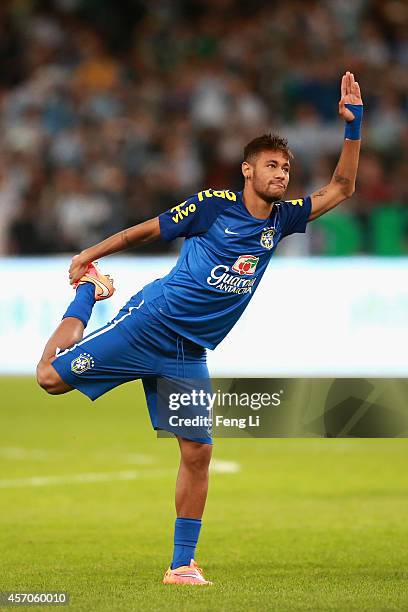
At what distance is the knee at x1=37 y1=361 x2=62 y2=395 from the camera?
24.2ft

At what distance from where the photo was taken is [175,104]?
22578 mm

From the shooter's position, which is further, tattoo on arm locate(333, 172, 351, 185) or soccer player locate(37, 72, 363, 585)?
tattoo on arm locate(333, 172, 351, 185)

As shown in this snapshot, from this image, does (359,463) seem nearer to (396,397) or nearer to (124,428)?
(124,428)

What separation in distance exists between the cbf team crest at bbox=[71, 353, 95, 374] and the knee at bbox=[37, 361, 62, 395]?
0.11 m

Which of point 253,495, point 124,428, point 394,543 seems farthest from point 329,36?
point 394,543

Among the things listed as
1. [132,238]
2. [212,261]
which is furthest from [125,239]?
[212,261]

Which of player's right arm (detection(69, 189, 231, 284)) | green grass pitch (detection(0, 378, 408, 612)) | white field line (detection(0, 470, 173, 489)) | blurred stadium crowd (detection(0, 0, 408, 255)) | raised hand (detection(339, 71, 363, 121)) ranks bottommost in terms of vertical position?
white field line (detection(0, 470, 173, 489))

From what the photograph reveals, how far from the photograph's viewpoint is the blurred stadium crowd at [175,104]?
65.8 feet

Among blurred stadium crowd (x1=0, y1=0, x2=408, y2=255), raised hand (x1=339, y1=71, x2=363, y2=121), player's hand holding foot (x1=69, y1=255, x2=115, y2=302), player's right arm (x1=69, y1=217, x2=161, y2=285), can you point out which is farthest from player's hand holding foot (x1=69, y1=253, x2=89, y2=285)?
blurred stadium crowd (x1=0, y1=0, x2=408, y2=255)

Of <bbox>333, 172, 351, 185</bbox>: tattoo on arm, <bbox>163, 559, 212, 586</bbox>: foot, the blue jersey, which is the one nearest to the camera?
<bbox>163, 559, 212, 586</bbox>: foot

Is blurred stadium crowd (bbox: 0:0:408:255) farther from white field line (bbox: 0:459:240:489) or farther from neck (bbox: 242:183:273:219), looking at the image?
neck (bbox: 242:183:273:219)

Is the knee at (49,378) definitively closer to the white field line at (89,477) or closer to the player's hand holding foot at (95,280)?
the player's hand holding foot at (95,280)

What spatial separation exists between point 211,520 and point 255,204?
329 cm

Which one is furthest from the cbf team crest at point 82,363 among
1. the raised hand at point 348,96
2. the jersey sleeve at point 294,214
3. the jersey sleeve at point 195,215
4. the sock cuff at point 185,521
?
the raised hand at point 348,96
